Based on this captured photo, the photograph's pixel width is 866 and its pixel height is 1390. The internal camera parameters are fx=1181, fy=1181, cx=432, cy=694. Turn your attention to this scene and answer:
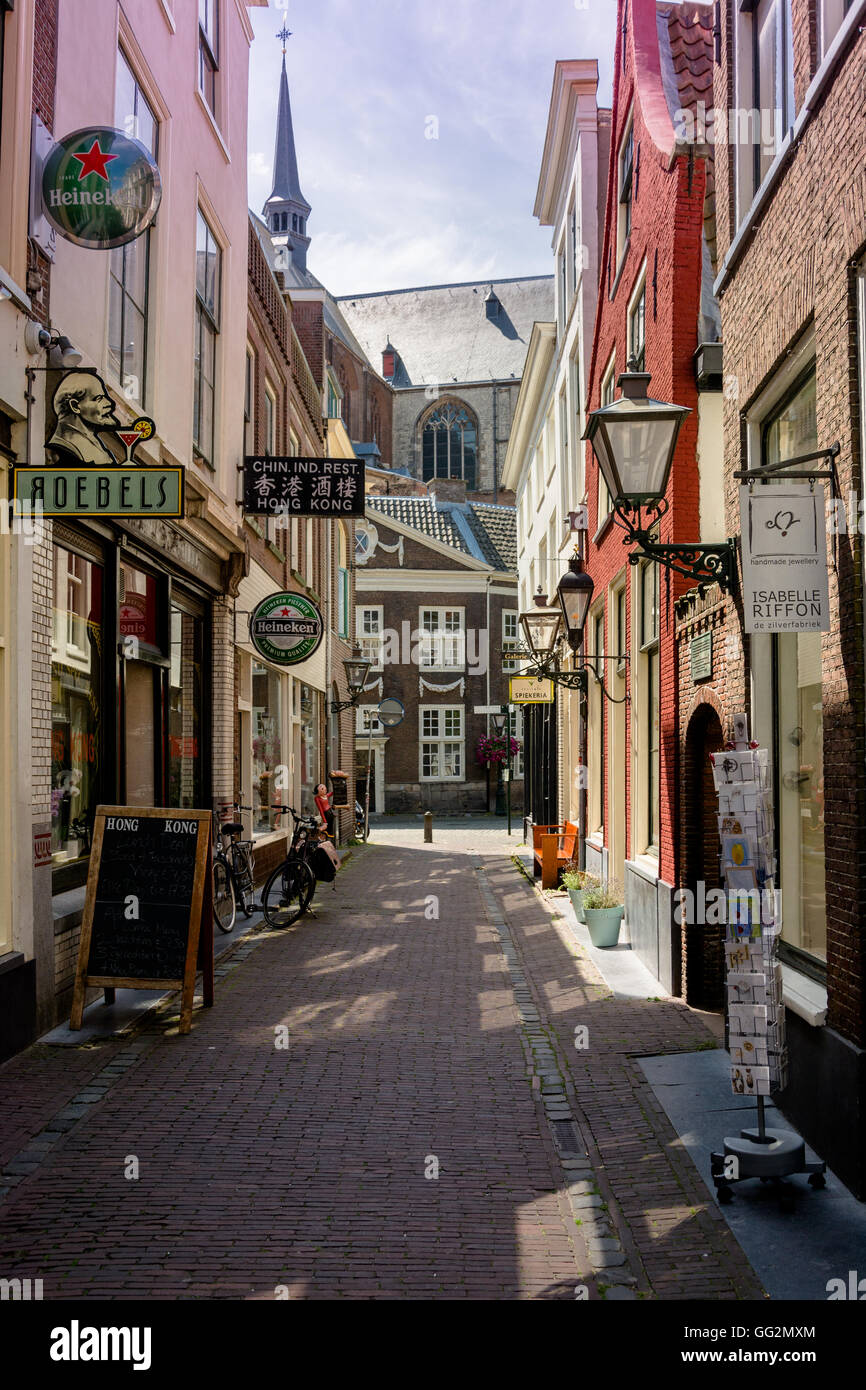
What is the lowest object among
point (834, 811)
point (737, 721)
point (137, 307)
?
point (834, 811)

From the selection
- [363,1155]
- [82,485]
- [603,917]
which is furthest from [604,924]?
[82,485]

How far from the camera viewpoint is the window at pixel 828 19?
5.09m

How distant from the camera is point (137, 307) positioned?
9867 millimetres

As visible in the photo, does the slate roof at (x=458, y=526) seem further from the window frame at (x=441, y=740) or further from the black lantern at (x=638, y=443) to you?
the black lantern at (x=638, y=443)

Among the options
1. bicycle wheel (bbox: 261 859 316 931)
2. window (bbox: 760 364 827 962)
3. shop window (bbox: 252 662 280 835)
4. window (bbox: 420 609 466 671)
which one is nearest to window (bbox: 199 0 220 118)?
shop window (bbox: 252 662 280 835)

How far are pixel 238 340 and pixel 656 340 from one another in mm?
6054

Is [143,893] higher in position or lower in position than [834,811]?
lower

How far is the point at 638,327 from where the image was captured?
11.8 meters

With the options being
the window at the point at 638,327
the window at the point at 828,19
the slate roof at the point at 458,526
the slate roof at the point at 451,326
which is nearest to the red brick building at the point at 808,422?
the window at the point at 828,19

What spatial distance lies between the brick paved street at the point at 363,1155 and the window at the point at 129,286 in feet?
16.2

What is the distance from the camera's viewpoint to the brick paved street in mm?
4027
